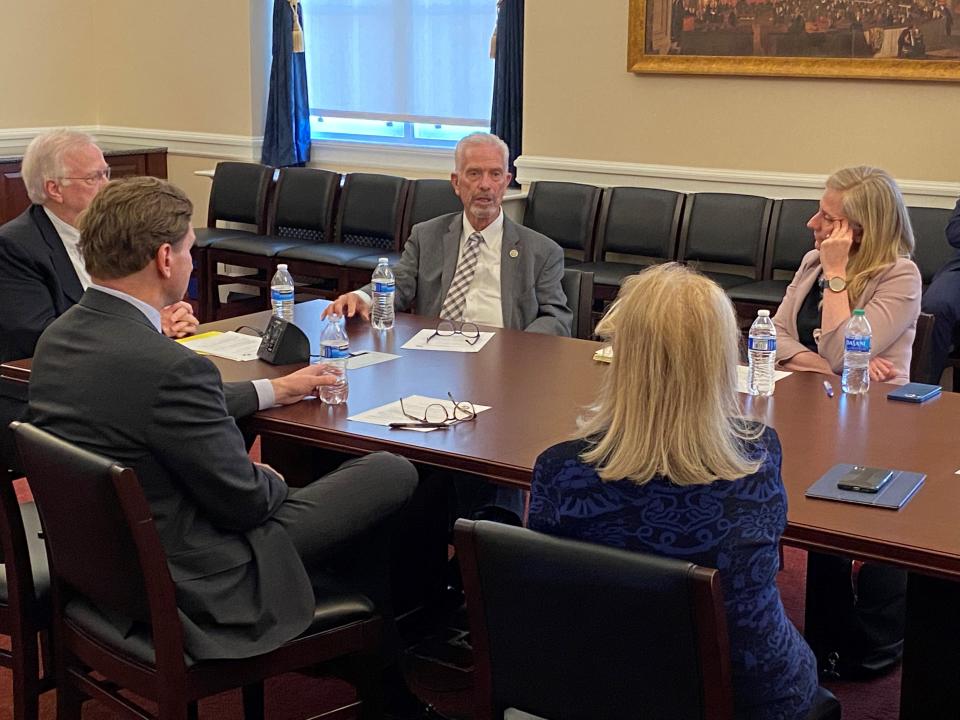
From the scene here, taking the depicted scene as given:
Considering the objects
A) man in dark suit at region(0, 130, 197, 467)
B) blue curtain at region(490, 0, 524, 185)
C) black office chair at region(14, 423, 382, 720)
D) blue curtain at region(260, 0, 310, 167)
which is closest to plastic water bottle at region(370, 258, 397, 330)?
man in dark suit at region(0, 130, 197, 467)

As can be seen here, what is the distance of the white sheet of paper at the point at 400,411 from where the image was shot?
2838 mm

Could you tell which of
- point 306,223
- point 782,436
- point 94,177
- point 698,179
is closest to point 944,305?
point 698,179

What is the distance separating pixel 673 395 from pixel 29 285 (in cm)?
233

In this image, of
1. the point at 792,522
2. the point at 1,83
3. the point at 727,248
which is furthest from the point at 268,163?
the point at 792,522

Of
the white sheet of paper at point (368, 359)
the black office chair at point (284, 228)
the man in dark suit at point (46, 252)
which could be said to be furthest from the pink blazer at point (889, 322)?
the black office chair at point (284, 228)

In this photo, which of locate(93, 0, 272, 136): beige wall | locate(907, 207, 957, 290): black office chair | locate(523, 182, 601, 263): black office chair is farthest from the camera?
locate(93, 0, 272, 136): beige wall

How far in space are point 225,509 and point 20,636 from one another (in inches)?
23.9

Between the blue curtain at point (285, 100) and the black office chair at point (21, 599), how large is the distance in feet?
18.1

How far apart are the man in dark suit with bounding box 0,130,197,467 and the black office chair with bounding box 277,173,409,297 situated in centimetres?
278

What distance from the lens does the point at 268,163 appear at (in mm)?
7977

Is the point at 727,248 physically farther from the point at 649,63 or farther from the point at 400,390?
the point at 400,390

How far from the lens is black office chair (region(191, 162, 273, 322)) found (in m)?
7.28

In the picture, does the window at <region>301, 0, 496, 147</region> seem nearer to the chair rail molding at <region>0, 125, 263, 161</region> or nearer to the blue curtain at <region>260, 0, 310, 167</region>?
the blue curtain at <region>260, 0, 310, 167</region>

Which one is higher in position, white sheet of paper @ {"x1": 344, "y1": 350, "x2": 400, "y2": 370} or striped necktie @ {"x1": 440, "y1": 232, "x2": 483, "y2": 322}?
striped necktie @ {"x1": 440, "y1": 232, "x2": 483, "y2": 322}
